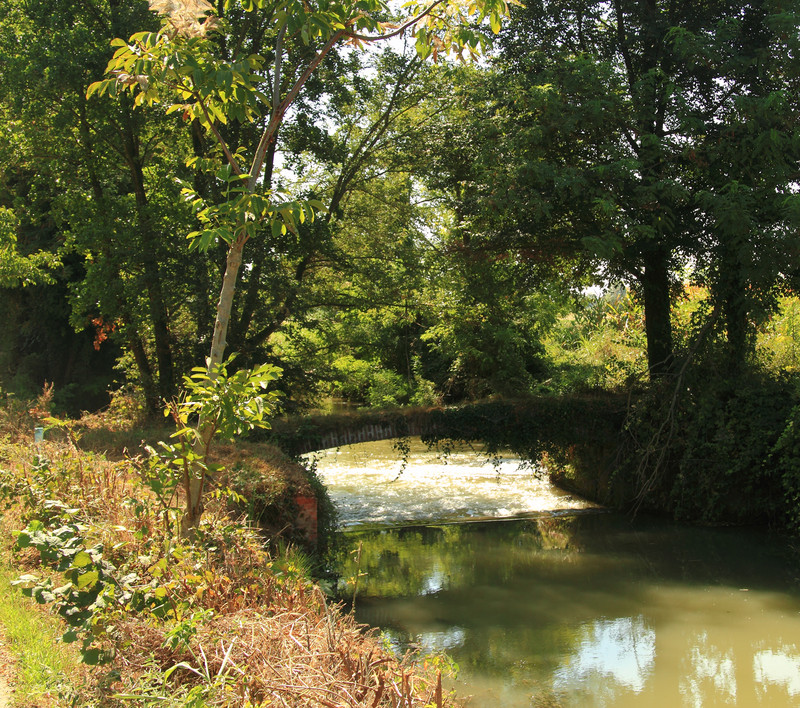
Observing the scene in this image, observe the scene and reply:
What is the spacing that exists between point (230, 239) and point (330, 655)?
8.35 feet

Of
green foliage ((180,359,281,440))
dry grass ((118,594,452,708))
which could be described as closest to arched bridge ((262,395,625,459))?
green foliage ((180,359,281,440))

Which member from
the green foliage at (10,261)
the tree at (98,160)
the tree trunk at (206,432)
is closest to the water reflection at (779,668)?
the tree trunk at (206,432)

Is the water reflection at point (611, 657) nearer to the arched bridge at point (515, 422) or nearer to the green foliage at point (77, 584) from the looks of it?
the arched bridge at point (515, 422)

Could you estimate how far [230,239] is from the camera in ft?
14.8

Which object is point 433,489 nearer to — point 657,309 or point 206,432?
point 657,309

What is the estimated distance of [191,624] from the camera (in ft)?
12.1

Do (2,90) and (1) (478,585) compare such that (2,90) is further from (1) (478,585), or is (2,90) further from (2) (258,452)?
(1) (478,585)

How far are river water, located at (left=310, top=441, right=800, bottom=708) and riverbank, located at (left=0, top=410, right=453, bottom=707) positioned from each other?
1.04m

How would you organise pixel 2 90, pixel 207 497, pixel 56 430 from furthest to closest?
pixel 2 90 < pixel 56 430 < pixel 207 497

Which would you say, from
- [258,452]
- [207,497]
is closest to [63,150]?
[258,452]

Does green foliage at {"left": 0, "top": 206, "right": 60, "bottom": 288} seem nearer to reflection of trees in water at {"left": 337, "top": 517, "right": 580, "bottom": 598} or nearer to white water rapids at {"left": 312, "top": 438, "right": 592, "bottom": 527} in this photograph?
white water rapids at {"left": 312, "top": 438, "right": 592, "bottom": 527}

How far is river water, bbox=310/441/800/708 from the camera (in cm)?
751

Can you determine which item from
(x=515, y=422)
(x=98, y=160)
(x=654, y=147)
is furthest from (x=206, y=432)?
(x=98, y=160)

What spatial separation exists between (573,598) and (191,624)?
753cm
